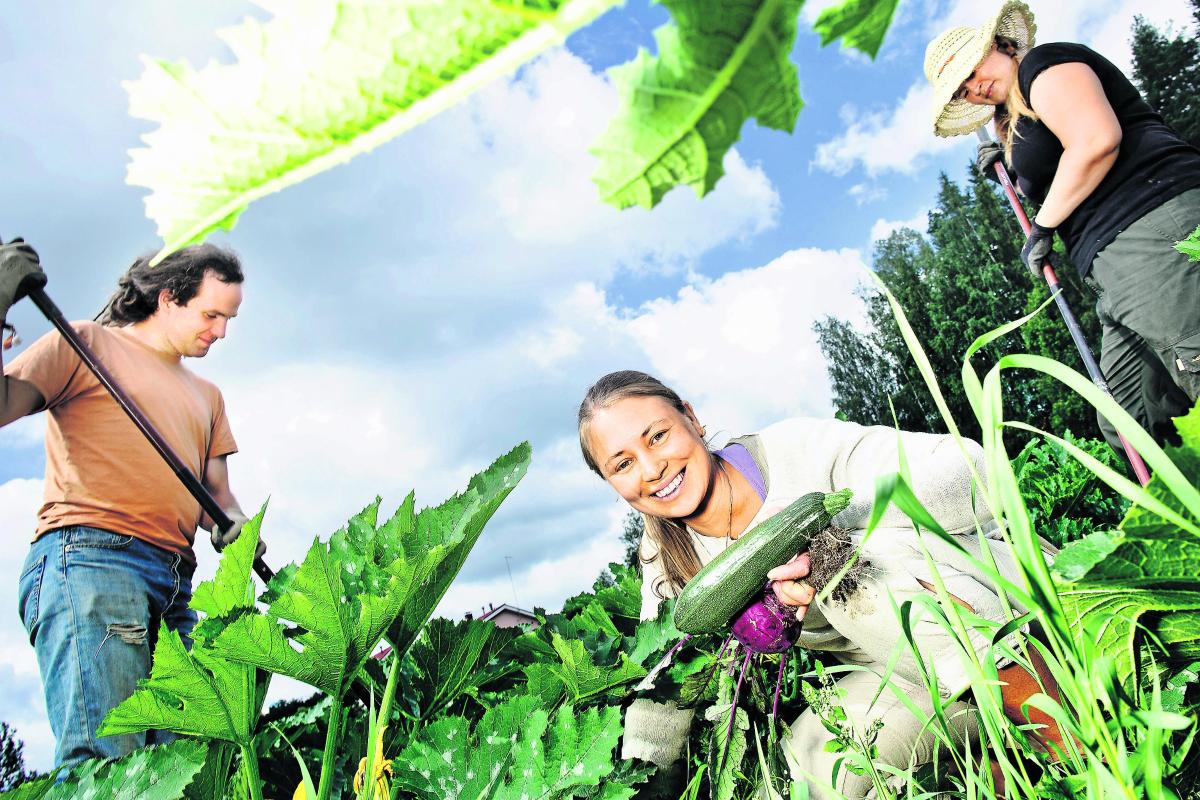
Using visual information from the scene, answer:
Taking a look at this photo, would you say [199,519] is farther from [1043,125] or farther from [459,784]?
[1043,125]

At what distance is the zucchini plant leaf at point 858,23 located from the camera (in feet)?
1.05

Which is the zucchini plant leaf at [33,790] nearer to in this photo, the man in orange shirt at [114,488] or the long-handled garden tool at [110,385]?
the man in orange shirt at [114,488]

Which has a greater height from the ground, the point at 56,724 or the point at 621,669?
the point at 56,724

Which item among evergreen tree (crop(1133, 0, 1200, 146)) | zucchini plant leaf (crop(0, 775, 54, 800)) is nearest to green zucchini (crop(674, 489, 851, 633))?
zucchini plant leaf (crop(0, 775, 54, 800))

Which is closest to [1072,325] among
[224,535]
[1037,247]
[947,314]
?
[1037,247]

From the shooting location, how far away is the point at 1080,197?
2.69 m

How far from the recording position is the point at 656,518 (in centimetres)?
276

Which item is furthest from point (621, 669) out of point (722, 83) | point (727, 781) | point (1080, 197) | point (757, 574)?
point (1080, 197)

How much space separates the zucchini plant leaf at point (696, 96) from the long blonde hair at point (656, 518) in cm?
219

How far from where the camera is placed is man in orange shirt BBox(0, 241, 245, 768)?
235 centimetres

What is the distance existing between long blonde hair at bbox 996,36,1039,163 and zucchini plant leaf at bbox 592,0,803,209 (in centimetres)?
295

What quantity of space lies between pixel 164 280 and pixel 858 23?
3.55m

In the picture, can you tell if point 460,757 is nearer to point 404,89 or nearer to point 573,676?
point 573,676

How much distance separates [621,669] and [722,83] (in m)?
1.46
